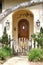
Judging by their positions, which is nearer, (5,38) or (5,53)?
(5,53)

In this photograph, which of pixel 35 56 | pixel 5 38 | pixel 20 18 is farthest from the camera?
pixel 20 18

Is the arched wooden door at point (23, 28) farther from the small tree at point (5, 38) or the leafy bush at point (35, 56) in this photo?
the leafy bush at point (35, 56)

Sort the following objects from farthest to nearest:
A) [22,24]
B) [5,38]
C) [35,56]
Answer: [22,24], [5,38], [35,56]

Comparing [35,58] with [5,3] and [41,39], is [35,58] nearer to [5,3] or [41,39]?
[41,39]

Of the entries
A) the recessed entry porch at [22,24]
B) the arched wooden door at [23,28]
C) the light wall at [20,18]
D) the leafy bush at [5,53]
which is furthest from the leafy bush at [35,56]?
the arched wooden door at [23,28]

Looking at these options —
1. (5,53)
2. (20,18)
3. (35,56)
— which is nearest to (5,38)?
(20,18)

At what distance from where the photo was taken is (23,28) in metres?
17.2

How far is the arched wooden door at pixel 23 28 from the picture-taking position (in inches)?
671

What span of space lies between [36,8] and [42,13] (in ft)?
1.98

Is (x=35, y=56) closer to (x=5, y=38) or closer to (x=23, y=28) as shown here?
(x=5, y=38)

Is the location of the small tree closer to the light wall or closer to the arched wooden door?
the light wall

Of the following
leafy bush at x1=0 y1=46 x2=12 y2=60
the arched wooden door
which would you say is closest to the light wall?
the arched wooden door

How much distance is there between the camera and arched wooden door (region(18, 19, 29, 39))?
1703 centimetres

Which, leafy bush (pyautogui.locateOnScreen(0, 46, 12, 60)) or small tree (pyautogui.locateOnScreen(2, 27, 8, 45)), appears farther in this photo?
small tree (pyautogui.locateOnScreen(2, 27, 8, 45))
